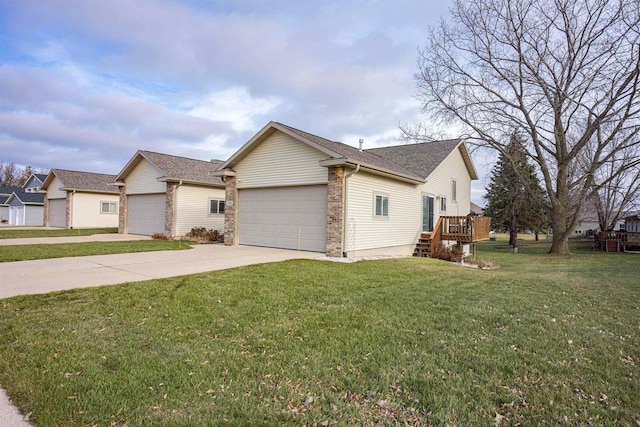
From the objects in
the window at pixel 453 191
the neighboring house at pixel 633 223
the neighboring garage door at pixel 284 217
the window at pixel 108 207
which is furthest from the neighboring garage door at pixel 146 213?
the neighboring house at pixel 633 223

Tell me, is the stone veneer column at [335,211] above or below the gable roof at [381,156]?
below

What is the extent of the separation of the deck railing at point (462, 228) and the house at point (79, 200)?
2329 centimetres

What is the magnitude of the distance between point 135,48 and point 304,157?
29.9 feet

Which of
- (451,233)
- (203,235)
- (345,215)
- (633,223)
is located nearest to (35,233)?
(203,235)

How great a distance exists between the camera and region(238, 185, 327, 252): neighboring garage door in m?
12.2

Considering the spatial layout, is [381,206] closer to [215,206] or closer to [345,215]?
[345,215]

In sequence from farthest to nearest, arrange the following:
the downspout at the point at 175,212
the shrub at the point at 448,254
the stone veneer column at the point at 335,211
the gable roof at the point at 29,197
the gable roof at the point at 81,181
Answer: the gable roof at the point at 29,197
the gable roof at the point at 81,181
the downspout at the point at 175,212
the shrub at the point at 448,254
the stone veneer column at the point at 335,211

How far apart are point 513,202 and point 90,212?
3280 centimetres

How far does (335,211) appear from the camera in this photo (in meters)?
11.2

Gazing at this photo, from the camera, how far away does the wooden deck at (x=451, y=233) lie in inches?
603

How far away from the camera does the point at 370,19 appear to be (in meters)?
12.3

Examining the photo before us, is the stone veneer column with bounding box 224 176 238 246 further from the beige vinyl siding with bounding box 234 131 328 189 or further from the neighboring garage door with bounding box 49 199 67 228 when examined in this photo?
the neighboring garage door with bounding box 49 199 67 228

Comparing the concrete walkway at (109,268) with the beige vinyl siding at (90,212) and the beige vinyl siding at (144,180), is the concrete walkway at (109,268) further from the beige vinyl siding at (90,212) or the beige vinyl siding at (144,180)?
the beige vinyl siding at (90,212)

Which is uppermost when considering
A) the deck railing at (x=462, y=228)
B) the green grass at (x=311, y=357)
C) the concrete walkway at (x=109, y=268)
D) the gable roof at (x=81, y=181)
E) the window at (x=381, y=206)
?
the gable roof at (x=81, y=181)
